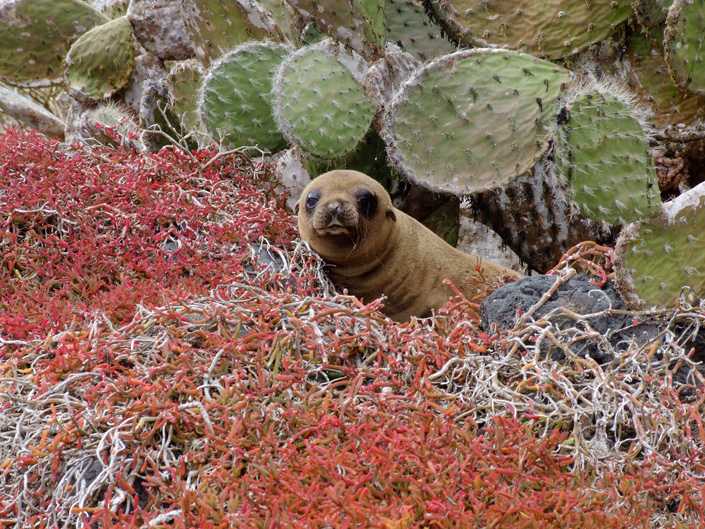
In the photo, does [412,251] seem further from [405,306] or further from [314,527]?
[314,527]

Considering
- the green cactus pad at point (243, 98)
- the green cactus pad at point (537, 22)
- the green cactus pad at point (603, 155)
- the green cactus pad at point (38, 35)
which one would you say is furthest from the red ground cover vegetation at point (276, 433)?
the green cactus pad at point (38, 35)

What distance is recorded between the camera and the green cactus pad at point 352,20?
4.71m

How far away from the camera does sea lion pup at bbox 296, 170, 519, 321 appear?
162 inches

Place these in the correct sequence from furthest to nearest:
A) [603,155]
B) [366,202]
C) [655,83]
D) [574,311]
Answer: [655,83], [366,202], [603,155], [574,311]

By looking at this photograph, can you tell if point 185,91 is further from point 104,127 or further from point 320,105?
point 320,105

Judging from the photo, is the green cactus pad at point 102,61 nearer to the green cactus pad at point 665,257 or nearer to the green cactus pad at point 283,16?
the green cactus pad at point 283,16

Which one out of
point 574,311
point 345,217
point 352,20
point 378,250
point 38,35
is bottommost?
point 38,35

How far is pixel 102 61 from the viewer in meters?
7.24

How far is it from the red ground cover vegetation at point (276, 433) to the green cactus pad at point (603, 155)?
1.14m

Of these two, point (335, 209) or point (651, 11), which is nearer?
point (335, 209)

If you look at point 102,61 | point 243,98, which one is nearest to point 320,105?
point 243,98

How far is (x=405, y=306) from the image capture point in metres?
4.45

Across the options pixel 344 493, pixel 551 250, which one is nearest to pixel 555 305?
pixel 344 493

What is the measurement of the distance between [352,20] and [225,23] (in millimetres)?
1418
